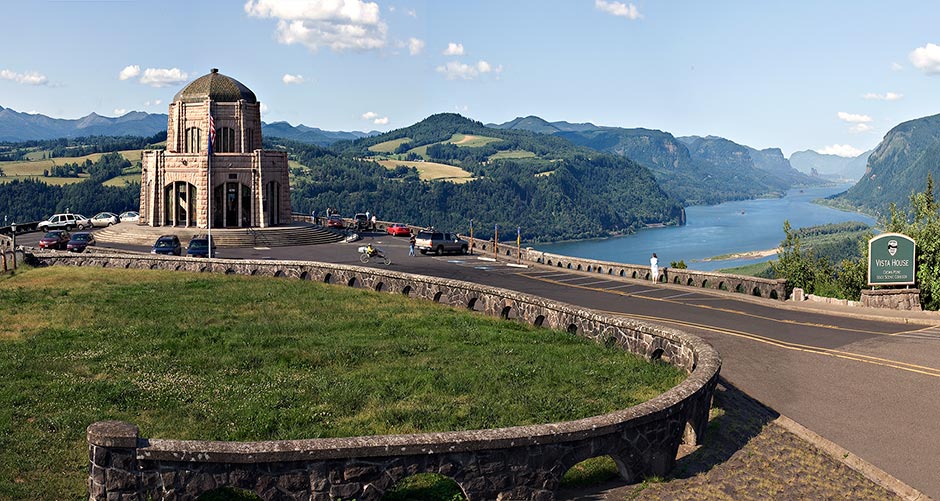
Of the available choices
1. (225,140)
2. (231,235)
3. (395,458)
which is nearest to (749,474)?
(395,458)

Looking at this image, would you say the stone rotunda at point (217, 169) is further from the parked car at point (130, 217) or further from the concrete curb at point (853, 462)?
the concrete curb at point (853, 462)

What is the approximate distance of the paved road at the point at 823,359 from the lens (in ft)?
60.4

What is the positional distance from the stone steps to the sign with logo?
42376 mm

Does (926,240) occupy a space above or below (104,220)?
above

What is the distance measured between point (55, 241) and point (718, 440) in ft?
170

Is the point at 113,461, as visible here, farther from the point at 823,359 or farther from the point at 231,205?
the point at 231,205

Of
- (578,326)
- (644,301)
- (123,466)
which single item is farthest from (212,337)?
(644,301)

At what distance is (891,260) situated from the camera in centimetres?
3647

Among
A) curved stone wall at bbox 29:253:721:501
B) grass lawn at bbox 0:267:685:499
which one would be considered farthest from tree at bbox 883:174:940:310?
curved stone wall at bbox 29:253:721:501

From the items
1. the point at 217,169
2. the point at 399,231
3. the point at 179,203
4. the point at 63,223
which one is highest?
the point at 217,169

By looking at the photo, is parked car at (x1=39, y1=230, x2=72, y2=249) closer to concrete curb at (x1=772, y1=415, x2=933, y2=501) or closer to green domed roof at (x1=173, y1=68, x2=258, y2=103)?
green domed roof at (x1=173, y1=68, x2=258, y2=103)

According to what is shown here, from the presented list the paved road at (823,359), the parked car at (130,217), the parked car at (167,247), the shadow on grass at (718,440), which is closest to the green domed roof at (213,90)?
the parked car at (130,217)

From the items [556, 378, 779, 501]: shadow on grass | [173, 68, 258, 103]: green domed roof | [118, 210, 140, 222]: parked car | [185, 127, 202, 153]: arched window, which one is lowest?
[556, 378, 779, 501]: shadow on grass

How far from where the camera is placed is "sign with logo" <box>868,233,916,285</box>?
3628 centimetres
